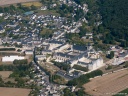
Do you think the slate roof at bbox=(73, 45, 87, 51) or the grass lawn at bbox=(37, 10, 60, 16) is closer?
the slate roof at bbox=(73, 45, 87, 51)

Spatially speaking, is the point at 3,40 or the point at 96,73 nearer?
the point at 96,73

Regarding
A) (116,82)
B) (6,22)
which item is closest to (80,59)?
(116,82)

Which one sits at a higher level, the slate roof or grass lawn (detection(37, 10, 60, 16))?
grass lawn (detection(37, 10, 60, 16))

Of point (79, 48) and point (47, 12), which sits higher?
point (47, 12)

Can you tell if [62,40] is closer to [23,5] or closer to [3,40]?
[3,40]

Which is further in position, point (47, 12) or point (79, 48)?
point (47, 12)

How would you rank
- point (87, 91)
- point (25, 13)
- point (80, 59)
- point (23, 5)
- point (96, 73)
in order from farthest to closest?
point (23, 5)
point (25, 13)
point (80, 59)
point (96, 73)
point (87, 91)

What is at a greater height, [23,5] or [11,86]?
[23,5]

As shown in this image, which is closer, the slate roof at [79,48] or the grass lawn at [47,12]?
the slate roof at [79,48]

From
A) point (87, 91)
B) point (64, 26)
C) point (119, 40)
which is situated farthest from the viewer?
point (64, 26)

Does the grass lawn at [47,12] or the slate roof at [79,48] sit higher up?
the grass lawn at [47,12]
